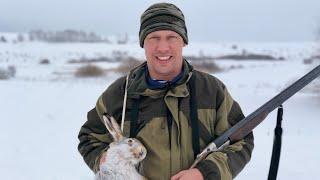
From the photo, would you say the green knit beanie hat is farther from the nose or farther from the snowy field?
the snowy field

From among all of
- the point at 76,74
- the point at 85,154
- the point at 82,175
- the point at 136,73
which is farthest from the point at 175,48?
the point at 76,74

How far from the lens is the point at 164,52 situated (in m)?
2.28

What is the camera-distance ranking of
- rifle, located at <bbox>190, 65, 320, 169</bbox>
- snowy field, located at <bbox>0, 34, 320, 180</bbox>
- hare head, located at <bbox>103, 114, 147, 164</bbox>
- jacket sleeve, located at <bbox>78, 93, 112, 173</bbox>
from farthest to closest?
snowy field, located at <bbox>0, 34, 320, 180</bbox> → jacket sleeve, located at <bbox>78, 93, 112, 173</bbox> → rifle, located at <bbox>190, 65, 320, 169</bbox> → hare head, located at <bbox>103, 114, 147, 164</bbox>

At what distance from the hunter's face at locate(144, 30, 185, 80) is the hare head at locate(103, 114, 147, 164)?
1.11ft

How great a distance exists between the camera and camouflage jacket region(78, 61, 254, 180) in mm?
2277

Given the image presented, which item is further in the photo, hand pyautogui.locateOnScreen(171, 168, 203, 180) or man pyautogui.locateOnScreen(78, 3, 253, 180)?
man pyautogui.locateOnScreen(78, 3, 253, 180)

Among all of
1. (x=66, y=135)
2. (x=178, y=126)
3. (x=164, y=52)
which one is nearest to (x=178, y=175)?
(x=178, y=126)

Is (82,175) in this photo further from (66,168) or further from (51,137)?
(51,137)

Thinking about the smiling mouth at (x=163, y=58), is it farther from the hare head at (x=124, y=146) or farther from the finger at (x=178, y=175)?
the finger at (x=178, y=175)

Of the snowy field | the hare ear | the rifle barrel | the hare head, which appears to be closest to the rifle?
the rifle barrel

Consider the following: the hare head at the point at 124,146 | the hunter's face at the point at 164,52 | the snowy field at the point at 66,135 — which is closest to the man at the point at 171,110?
the hunter's face at the point at 164,52

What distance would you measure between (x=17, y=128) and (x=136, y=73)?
8.20 metres

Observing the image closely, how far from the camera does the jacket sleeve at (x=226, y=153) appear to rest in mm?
2201

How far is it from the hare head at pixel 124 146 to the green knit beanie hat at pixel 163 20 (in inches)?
17.9
